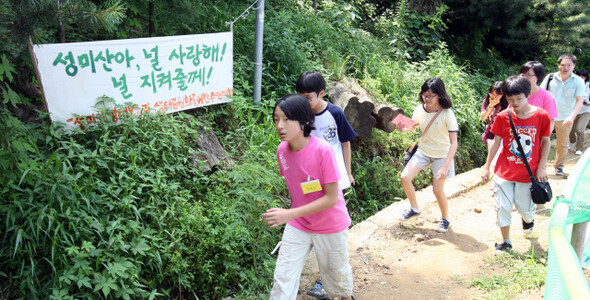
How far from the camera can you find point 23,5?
302cm

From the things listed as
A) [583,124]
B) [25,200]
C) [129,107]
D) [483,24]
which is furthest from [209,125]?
[483,24]

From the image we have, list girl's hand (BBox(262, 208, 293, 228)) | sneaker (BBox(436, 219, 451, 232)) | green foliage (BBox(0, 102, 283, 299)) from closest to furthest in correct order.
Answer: girl's hand (BBox(262, 208, 293, 228))
green foliage (BBox(0, 102, 283, 299))
sneaker (BBox(436, 219, 451, 232))

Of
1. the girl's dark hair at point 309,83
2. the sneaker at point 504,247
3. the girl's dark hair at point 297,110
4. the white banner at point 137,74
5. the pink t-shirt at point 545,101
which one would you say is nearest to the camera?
the girl's dark hair at point 297,110

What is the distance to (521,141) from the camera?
14.1 ft

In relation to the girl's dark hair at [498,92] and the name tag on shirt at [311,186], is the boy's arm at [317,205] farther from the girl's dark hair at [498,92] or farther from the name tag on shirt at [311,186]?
the girl's dark hair at [498,92]

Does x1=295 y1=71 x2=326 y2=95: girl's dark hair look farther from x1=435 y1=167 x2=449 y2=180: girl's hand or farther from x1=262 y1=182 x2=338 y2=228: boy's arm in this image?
x1=435 y1=167 x2=449 y2=180: girl's hand

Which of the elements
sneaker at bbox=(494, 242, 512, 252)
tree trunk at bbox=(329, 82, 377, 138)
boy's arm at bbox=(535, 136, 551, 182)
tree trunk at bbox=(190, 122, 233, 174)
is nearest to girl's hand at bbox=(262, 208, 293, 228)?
tree trunk at bbox=(190, 122, 233, 174)

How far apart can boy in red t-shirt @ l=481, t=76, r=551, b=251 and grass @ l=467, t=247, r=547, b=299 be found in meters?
0.21

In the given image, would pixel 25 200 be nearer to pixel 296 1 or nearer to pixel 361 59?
pixel 361 59

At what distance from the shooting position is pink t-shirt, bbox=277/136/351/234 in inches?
116

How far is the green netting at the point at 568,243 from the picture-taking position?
1.55 metres

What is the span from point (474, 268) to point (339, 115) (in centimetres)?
195

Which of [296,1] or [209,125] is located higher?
[296,1]

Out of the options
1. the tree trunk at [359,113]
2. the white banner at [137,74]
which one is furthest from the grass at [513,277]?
the white banner at [137,74]
